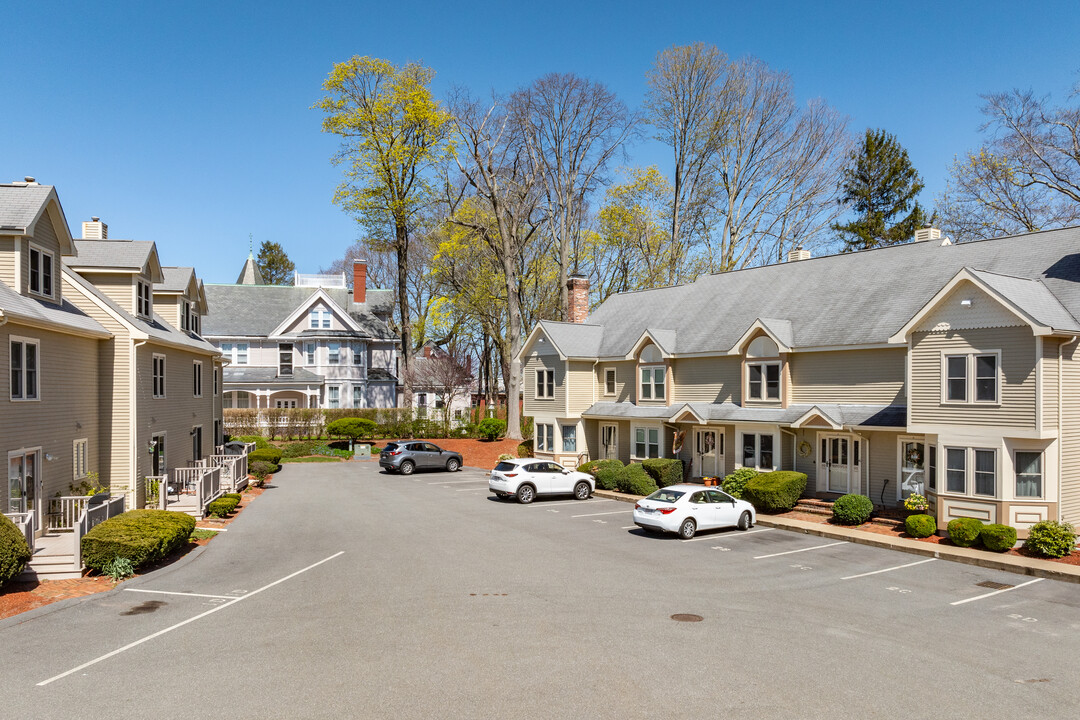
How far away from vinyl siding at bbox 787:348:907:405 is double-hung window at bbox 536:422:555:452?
41.2 feet

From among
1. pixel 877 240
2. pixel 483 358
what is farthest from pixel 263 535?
pixel 483 358

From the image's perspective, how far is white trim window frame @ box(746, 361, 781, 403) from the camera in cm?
2775

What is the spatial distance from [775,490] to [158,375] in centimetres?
2141

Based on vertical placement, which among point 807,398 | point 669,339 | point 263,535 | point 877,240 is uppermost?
point 877,240

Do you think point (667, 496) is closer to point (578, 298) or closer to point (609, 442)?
point (609, 442)

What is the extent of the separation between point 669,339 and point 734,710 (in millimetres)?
24267

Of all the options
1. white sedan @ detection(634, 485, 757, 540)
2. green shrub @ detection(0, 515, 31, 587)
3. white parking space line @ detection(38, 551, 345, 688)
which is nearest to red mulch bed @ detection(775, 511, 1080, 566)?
white sedan @ detection(634, 485, 757, 540)

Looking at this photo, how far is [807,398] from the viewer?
26922mm

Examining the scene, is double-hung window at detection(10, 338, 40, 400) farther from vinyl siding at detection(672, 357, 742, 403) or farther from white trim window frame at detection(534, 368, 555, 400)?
vinyl siding at detection(672, 357, 742, 403)

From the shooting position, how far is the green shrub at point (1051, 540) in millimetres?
17891

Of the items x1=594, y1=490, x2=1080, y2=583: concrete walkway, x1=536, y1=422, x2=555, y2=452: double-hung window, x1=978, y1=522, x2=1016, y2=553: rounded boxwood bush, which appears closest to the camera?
x1=594, y1=490, x2=1080, y2=583: concrete walkway

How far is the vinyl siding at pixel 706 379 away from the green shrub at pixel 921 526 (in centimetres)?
956

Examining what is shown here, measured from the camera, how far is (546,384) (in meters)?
36.4

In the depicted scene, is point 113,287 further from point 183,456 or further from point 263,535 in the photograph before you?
point 263,535
